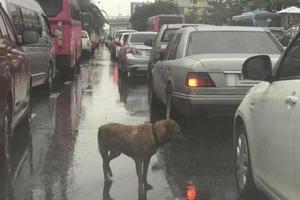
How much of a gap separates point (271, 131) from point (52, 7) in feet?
55.0

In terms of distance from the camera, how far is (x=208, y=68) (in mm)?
8570

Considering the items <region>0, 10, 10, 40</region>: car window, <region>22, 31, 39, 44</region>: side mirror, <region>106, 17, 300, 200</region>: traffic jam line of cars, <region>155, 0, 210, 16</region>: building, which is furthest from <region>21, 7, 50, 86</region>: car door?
<region>155, 0, 210, 16</region>: building

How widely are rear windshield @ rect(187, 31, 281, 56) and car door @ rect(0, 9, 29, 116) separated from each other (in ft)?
8.24

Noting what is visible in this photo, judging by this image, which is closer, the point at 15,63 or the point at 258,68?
the point at 258,68

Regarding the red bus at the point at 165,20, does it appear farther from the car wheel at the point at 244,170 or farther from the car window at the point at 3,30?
the car wheel at the point at 244,170

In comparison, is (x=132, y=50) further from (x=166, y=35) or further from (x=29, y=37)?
(x=29, y=37)

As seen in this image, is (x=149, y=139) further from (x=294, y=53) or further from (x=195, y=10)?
(x=195, y=10)

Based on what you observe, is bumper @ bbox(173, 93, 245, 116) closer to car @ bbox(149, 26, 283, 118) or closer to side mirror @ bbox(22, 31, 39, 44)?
car @ bbox(149, 26, 283, 118)

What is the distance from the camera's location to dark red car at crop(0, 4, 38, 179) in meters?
6.81

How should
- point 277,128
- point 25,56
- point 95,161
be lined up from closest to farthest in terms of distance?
point 277,128 < point 95,161 < point 25,56

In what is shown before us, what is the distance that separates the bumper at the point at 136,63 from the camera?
1992 cm

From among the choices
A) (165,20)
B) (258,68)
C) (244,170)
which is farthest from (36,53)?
(165,20)

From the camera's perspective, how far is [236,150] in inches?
237

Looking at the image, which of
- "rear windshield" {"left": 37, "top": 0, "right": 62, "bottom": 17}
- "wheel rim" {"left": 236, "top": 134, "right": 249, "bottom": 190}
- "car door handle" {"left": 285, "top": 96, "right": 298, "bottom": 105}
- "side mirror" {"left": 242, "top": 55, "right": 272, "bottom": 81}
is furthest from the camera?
"rear windshield" {"left": 37, "top": 0, "right": 62, "bottom": 17}
